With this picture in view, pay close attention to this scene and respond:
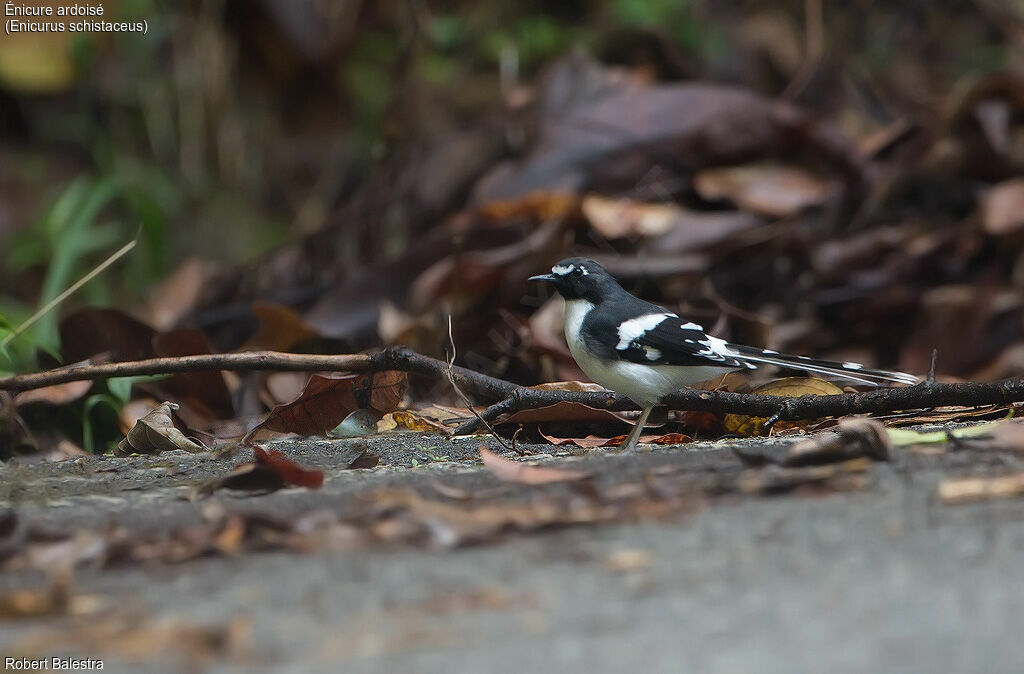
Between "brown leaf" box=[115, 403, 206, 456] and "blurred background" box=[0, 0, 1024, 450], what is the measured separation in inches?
28.7

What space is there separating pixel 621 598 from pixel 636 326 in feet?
7.54

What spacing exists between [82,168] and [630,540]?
6905mm

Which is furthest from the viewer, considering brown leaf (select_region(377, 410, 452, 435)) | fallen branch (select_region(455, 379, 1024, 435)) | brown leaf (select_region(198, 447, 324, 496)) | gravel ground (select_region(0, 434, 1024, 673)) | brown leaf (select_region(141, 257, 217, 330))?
brown leaf (select_region(141, 257, 217, 330))

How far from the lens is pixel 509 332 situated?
5.48 meters

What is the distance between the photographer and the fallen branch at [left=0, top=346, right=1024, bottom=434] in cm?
336

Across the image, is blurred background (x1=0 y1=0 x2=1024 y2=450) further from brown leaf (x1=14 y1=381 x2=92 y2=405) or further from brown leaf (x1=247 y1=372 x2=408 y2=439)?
brown leaf (x1=247 y1=372 x2=408 y2=439)

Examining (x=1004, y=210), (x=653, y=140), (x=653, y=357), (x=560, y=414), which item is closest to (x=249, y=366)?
(x=560, y=414)

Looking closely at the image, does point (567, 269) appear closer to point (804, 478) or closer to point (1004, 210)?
point (804, 478)

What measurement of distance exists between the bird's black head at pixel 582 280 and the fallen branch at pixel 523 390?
751 mm

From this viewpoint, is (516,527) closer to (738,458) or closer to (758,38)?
(738,458)

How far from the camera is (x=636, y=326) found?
13.2ft

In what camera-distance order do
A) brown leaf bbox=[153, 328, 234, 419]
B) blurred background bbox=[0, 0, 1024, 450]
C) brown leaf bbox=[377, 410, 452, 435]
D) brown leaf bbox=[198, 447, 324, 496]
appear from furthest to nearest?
blurred background bbox=[0, 0, 1024, 450], brown leaf bbox=[153, 328, 234, 419], brown leaf bbox=[377, 410, 452, 435], brown leaf bbox=[198, 447, 324, 496]

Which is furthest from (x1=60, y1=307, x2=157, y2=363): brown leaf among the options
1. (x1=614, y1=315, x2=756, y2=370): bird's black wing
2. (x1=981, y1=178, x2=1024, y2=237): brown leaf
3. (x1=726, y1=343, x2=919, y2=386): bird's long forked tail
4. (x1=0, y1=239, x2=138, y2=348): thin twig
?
(x1=981, y1=178, x2=1024, y2=237): brown leaf

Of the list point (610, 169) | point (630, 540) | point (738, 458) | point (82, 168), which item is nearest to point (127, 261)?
point (82, 168)
